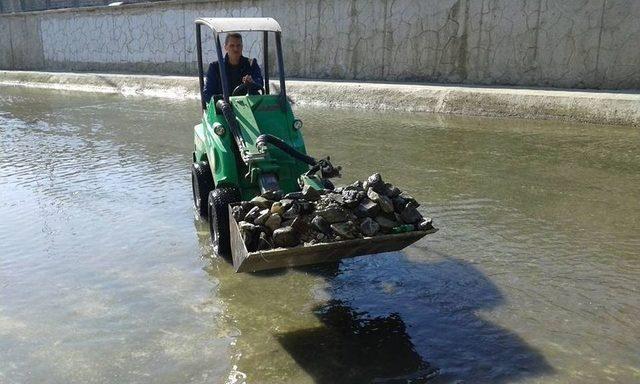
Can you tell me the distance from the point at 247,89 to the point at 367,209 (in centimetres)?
230

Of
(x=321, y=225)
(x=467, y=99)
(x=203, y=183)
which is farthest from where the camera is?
(x=467, y=99)

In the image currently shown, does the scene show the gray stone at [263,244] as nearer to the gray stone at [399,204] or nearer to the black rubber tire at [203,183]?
the gray stone at [399,204]

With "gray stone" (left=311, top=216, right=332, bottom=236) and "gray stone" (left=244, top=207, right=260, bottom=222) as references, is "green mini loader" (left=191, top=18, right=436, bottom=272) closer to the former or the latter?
"gray stone" (left=244, top=207, right=260, bottom=222)

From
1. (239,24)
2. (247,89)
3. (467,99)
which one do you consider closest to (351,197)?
(247,89)

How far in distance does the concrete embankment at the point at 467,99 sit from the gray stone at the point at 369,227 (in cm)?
853

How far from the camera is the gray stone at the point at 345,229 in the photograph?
358cm

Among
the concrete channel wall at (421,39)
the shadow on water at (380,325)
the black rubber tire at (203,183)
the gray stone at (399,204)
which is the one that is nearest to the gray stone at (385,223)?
the gray stone at (399,204)

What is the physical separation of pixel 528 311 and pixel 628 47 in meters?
10.2

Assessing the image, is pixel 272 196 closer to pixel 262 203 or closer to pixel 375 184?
pixel 262 203

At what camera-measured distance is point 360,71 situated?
16531mm

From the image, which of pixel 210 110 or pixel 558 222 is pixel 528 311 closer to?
pixel 558 222

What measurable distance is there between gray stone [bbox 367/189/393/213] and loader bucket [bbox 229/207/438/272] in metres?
0.21

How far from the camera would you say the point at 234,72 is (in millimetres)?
5672

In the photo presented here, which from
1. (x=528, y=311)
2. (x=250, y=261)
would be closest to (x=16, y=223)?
(x=250, y=261)
